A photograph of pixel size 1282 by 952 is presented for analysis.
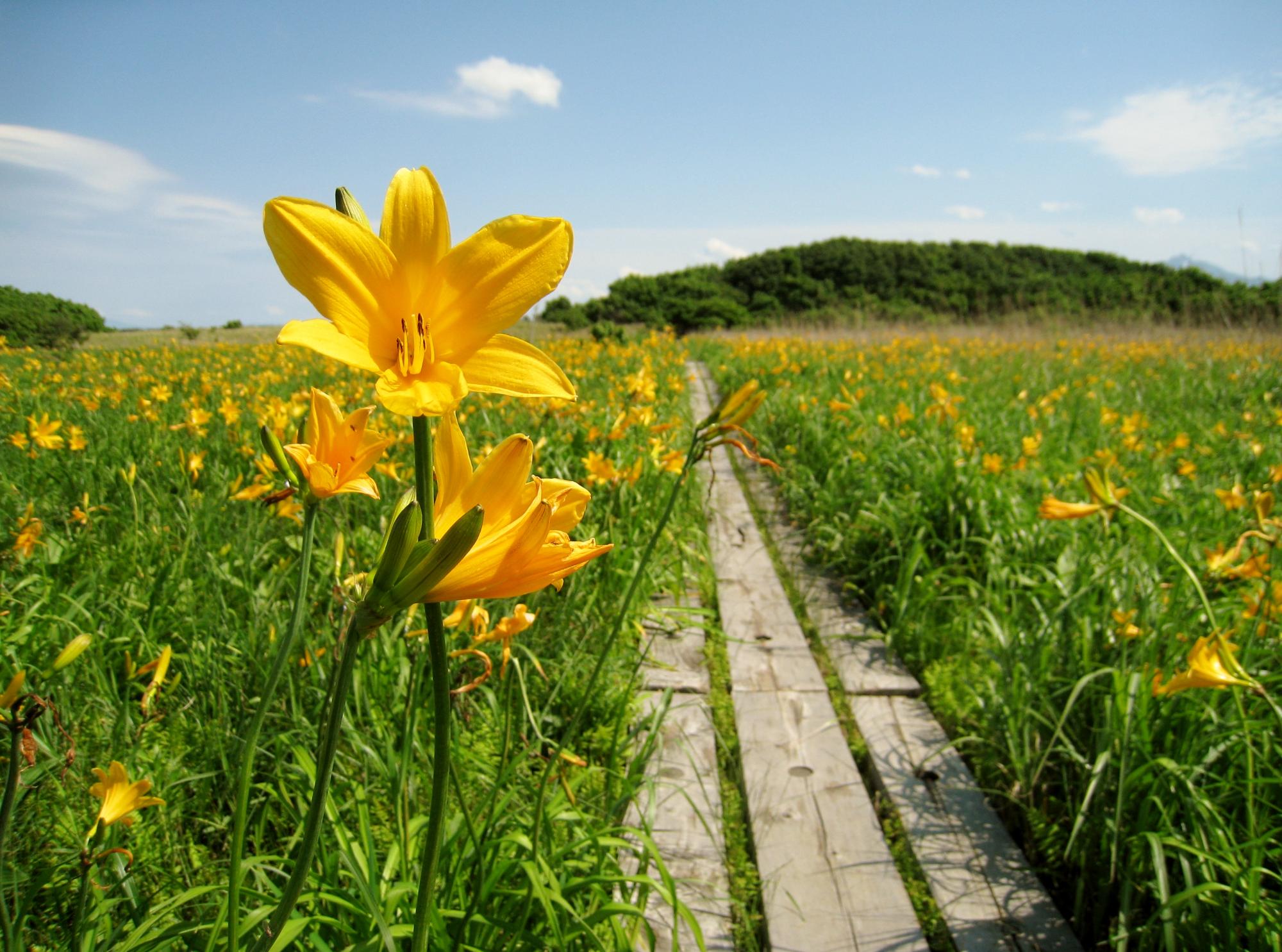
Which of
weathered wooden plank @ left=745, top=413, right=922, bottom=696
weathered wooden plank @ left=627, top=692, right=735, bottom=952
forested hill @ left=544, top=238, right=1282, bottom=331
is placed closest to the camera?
weathered wooden plank @ left=627, top=692, right=735, bottom=952

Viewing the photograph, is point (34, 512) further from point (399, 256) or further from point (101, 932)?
point (399, 256)

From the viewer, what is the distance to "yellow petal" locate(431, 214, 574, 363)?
19.7 inches

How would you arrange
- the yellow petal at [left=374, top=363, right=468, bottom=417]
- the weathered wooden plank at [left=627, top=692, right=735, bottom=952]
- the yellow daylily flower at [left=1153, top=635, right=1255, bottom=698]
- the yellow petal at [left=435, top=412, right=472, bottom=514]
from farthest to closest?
the weathered wooden plank at [left=627, top=692, right=735, bottom=952] → the yellow daylily flower at [left=1153, top=635, right=1255, bottom=698] → the yellow petal at [left=435, top=412, right=472, bottom=514] → the yellow petal at [left=374, top=363, right=468, bottom=417]

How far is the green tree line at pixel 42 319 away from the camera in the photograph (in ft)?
11.0

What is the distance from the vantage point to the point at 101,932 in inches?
39.1

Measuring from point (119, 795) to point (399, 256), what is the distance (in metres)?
0.79

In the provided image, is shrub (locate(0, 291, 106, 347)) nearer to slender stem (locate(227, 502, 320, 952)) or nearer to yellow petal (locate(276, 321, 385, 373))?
slender stem (locate(227, 502, 320, 952))

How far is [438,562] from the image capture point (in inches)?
16.3

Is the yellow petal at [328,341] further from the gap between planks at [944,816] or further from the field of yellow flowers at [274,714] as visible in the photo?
the gap between planks at [944,816]

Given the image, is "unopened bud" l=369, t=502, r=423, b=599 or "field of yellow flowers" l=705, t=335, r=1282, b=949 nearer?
"unopened bud" l=369, t=502, r=423, b=599

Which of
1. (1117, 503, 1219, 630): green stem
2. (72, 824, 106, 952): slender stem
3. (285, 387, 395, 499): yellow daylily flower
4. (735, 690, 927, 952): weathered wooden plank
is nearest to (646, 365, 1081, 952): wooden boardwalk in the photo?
(735, 690, 927, 952): weathered wooden plank

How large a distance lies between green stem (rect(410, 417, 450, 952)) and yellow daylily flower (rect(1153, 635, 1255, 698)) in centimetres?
128

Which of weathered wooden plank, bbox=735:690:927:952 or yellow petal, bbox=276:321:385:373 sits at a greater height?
yellow petal, bbox=276:321:385:373

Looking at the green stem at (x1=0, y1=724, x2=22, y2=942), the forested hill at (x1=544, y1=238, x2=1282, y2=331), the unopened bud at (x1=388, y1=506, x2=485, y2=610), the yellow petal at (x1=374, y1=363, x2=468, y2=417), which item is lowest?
the green stem at (x1=0, y1=724, x2=22, y2=942)
